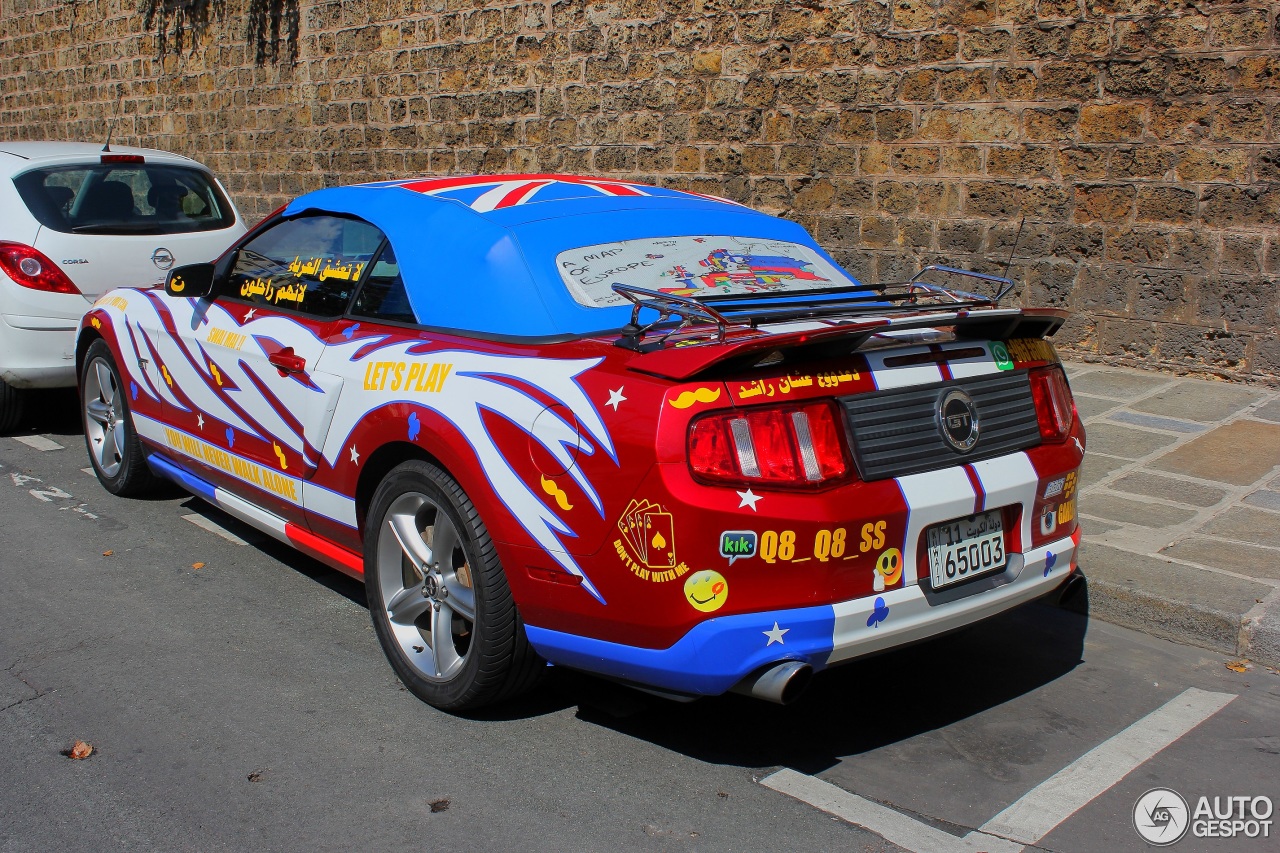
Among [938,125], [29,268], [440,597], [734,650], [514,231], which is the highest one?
[938,125]

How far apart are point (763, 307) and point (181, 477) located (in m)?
3.19

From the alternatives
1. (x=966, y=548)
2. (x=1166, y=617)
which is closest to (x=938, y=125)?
(x=1166, y=617)

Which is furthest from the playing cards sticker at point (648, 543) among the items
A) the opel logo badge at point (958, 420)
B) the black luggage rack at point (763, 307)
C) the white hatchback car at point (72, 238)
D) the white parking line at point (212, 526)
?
the white hatchback car at point (72, 238)

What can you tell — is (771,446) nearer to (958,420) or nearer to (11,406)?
(958,420)

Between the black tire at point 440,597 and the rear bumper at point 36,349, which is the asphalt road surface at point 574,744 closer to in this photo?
the black tire at point 440,597

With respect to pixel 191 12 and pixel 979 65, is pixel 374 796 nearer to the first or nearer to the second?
pixel 979 65

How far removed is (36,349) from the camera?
7371mm

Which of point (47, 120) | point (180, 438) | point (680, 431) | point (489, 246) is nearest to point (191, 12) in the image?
point (47, 120)

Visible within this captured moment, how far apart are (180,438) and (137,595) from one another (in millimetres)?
843

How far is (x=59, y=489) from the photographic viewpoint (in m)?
6.57

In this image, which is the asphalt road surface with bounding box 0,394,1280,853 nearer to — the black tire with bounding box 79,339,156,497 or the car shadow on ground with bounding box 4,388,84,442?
the black tire with bounding box 79,339,156,497

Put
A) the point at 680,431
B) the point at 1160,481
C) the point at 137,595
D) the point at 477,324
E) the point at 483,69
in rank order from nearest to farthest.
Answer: the point at 680,431, the point at 477,324, the point at 137,595, the point at 1160,481, the point at 483,69

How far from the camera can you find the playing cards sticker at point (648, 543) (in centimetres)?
315

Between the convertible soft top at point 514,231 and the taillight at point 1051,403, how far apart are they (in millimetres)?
1154
